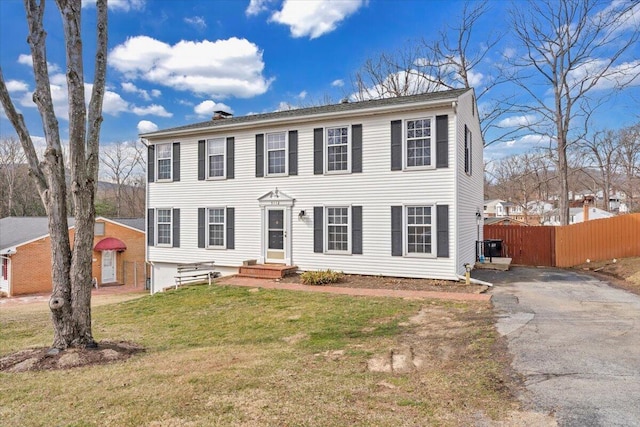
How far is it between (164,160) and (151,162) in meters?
0.68

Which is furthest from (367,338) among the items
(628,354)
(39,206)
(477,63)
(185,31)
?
(39,206)

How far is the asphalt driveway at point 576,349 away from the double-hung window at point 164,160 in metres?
12.8

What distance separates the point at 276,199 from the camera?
1357 cm

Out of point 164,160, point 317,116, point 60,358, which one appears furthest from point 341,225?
point 60,358

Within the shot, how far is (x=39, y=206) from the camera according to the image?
133ft

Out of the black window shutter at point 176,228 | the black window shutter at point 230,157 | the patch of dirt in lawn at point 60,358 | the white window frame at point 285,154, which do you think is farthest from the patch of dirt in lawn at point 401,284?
the patch of dirt in lawn at point 60,358

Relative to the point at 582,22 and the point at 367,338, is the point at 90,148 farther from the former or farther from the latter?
the point at 582,22

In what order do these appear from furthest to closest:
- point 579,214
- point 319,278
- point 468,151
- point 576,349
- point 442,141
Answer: point 579,214 → point 468,151 → point 319,278 → point 442,141 → point 576,349

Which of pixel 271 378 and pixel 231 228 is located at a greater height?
pixel 231 228

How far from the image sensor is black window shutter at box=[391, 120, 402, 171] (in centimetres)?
1187

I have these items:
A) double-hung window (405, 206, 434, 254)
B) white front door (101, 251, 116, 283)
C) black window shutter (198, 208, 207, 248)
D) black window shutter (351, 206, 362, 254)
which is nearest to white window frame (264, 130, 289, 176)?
black window shutter (351, 206, 362, 254)

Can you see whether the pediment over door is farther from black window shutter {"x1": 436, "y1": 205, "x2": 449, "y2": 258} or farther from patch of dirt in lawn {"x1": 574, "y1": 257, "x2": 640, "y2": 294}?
patch of dirt in lawn {"x1": 574, "y1": 257, "x2": 640, "y2": 294}

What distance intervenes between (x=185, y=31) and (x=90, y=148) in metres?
12.6

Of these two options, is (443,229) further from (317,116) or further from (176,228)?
(176,228)
